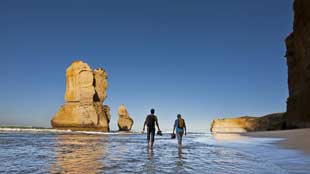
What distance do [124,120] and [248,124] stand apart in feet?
162

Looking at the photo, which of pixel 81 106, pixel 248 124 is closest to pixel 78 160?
pixel 248 124

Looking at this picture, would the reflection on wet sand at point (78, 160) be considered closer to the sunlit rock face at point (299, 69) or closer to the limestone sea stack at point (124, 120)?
the sunlit rock face at point (299, 69)

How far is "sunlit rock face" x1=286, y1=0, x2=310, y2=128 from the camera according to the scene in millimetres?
37716

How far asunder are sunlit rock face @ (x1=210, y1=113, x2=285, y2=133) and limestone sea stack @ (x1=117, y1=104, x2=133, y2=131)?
3223cm

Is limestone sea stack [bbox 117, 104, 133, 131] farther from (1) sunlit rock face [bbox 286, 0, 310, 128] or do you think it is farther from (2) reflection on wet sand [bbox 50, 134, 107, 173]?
(2) reflection on wet sand [bbox 50, 134, 107, 173]

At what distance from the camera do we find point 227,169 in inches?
336

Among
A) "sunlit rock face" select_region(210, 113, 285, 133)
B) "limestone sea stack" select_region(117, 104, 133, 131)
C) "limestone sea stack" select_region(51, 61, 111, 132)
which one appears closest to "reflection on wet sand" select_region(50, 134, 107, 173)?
"sunlit rock face" select_region(210, 113, 285, 133)

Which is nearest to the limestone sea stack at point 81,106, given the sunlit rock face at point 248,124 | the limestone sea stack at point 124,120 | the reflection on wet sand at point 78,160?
the limestone sea stack at point 124,120

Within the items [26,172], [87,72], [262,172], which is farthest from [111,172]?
[87,72]

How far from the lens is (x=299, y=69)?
4169 cm

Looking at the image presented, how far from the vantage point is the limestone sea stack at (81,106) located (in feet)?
289

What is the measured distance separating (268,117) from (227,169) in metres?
71.8

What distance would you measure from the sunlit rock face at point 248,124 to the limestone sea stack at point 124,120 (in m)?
32.2

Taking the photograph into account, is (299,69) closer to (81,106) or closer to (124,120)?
(81,106)
